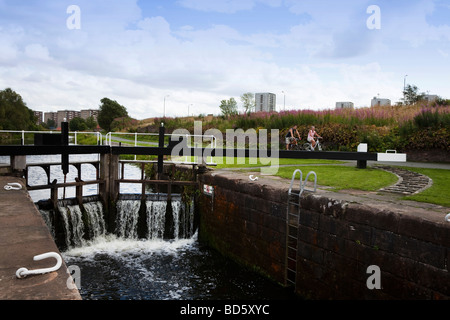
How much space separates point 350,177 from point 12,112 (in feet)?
186

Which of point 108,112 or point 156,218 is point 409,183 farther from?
point 108,112

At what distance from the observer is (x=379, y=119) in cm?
1723

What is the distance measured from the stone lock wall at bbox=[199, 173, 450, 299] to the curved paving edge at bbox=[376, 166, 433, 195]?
200 centimetres

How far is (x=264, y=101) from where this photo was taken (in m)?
51.1

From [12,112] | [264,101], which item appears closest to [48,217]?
[264,101]

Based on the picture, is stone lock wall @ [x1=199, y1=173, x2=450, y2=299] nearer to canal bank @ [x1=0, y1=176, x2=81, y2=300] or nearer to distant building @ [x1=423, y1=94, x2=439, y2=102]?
canal bank @ [x1=0, y1=176, x2=81, y2=300]

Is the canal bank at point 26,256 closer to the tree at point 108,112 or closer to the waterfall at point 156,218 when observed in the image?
the waterfall at point 156,218

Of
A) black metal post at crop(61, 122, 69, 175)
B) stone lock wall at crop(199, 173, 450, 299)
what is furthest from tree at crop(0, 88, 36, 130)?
stone lock wall at crop(199, 173, 450, 299)

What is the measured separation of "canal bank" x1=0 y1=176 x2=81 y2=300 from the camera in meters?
2.98

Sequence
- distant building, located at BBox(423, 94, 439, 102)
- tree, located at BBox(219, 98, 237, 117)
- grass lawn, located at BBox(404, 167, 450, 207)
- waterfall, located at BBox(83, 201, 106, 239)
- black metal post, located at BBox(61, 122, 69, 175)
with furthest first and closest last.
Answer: tree, located at BBox(219, 98, 237, 117) → distant building, located at BBox(423, 94, 439, 102) → waterfall, located at BBox(83, 201, 106, 239) → black metal post, located at BBox(61, 122, 69, 175) → grass lawn, located at BBox(404, 167, 450, 207)

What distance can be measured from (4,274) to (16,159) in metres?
7.38

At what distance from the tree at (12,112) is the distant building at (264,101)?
3388 cm

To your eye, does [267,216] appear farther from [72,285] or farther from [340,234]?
[72,285]

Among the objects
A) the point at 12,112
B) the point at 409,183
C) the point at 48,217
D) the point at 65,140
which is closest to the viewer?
the point at 409,183
